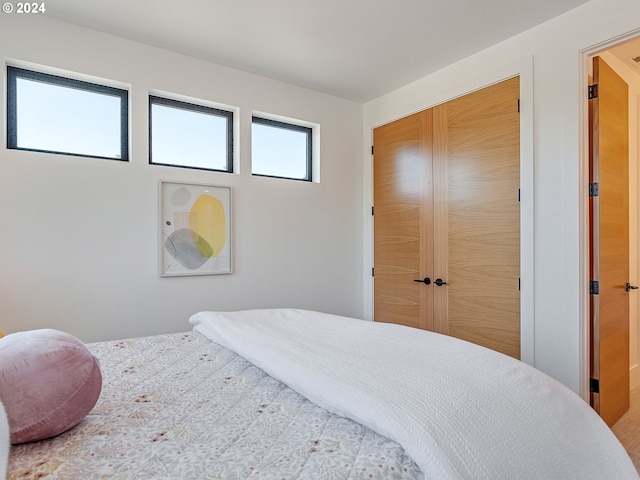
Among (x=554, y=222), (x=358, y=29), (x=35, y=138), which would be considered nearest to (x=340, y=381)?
(x=554, y=222)

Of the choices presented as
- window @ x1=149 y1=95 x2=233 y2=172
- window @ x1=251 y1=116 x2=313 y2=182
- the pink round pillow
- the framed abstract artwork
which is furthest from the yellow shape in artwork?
the pink round pillow

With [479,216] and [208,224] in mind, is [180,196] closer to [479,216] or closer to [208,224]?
[208,224]

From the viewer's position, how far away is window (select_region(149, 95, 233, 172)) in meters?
2.83

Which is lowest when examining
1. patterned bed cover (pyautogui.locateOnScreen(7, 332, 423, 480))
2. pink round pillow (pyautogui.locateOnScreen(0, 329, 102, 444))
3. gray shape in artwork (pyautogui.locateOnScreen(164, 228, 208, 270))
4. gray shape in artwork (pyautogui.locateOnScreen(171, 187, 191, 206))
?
patterned bed cover (pyautogui.locateOnScreen(7, 332, 423, 480))

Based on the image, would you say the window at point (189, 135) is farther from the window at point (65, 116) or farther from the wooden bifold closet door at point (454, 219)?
the wooden bifold closet door at point (454, 219)

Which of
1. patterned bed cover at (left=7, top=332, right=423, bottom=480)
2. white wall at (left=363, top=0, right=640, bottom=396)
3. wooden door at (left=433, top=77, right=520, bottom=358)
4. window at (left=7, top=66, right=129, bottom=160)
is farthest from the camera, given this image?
wooden door at (left=433, top=77, right=520, bottom=358)

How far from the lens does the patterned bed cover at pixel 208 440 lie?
78cm

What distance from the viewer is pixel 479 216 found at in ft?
9.06

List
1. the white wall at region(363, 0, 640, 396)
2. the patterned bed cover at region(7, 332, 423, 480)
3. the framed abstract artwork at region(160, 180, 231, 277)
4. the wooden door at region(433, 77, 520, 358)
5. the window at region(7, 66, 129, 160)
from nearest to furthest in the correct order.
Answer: the patterned bed cover at region(7, 332, 423, 480), the white wall at region(363, 0, 640, 396), the window at region(7, 66, 129, 160), the wooden door at region(433, 77, 520, 358), the framed abstract artwork at region(160, 180, 231, 277)

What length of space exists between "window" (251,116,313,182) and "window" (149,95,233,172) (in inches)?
9.8

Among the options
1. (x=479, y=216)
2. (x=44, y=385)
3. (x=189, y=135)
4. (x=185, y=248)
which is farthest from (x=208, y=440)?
(x=189, y=135)

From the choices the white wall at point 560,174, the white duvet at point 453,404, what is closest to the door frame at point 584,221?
the white wall at point 560,174

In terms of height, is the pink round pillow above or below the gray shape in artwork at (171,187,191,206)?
below

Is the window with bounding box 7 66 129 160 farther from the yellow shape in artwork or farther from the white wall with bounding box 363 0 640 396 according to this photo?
the white wall with bounding box 363 0 640 396
